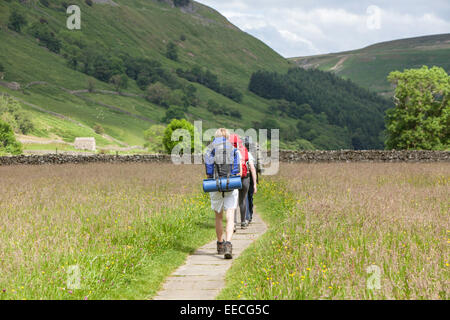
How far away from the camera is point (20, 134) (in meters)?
98.9

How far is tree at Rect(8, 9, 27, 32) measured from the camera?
18825cm

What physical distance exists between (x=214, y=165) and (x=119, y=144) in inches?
4606

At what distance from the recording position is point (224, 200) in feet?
27.2

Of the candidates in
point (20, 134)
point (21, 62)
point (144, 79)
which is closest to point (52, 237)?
→ point (20, 134)

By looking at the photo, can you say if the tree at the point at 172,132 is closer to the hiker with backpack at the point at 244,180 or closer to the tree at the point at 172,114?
the hiker with backpack at the point at 244,180

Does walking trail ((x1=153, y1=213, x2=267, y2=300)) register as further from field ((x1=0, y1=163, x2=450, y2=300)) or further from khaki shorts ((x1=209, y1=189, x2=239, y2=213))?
khaki shorts ((x1=209, y1=189, x2=239, y2=213))


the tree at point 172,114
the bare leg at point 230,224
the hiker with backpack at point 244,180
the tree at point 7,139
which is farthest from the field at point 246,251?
the tree at point 172,114

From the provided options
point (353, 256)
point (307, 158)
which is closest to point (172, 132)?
point (307, 158)

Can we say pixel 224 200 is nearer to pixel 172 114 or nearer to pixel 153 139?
pixel 153 139

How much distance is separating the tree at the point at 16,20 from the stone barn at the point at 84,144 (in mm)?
117397

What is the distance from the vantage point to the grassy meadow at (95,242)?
5629mm

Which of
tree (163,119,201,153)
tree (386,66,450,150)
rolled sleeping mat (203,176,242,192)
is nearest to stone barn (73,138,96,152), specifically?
tree (163,119,201,153)

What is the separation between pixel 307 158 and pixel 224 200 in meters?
26.2
